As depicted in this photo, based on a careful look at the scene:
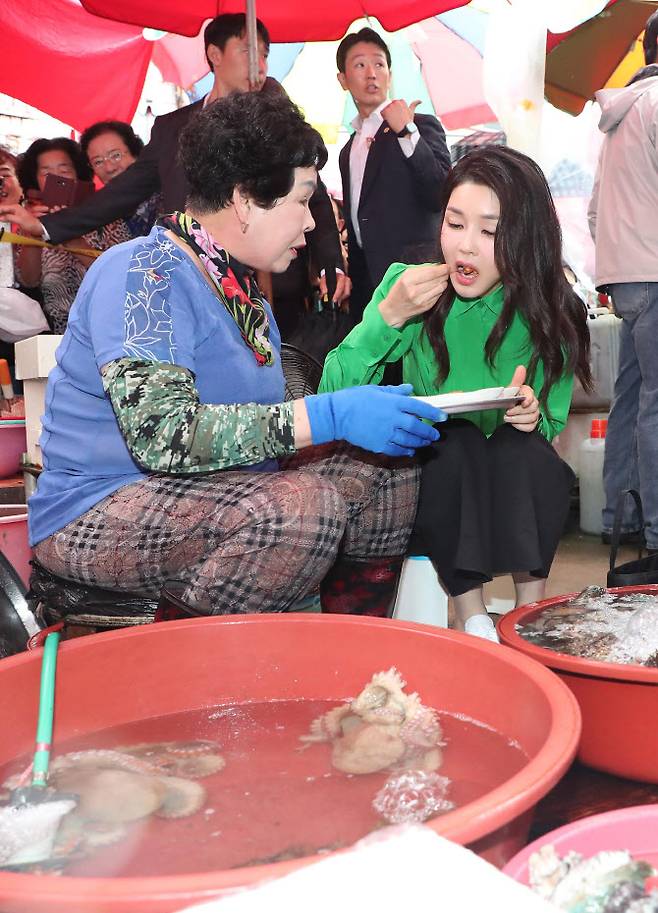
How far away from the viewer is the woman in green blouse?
1.78 meters

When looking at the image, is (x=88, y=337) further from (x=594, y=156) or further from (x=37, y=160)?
(x=594, y=156)

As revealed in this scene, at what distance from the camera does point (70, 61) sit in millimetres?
4297

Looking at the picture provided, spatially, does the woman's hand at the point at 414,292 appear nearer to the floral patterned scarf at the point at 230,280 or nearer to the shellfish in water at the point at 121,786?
the floral patterned scarf at the point at 230,280

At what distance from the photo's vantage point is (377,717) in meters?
1.08

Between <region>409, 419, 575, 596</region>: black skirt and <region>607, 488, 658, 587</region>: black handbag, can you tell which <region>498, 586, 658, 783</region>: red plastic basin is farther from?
<region>409, 419, 575, 596</region>: black skirt

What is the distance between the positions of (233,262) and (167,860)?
1114mm

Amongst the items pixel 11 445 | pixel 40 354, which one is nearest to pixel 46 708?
pixel 40 354

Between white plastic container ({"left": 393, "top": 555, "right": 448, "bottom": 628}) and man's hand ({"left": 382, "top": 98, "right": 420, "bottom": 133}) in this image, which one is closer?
white plastic container ({"left": 393, "top": 555, "right": 448, "bottom": 628})

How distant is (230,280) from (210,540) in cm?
48

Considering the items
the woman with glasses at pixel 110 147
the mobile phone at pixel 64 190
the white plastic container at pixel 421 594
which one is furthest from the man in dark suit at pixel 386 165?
the white plastic container at pixel 421 594

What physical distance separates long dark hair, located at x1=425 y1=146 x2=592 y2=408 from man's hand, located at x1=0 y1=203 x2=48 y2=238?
1.73 m

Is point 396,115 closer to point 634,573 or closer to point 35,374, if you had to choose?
point 35,374

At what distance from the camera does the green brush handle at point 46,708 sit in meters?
0.97

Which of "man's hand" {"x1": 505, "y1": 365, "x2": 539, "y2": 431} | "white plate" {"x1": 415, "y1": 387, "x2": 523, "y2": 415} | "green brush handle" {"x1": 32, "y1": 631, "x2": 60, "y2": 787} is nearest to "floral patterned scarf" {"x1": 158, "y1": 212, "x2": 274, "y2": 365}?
"white plate" {"x1": 415, "y1": 387, "x2": 523, "y2": 415}
